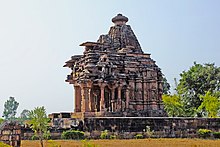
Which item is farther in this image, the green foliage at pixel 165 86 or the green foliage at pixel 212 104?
the green foliage at pixel 165 86

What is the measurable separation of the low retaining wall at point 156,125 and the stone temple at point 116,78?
3.82 m

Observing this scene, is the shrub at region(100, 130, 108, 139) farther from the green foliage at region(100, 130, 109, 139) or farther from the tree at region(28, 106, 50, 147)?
the tree at region(28, 106, 50, 147)

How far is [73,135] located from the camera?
803 inches

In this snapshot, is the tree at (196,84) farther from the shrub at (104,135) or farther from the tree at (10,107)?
the tree at (10,107)

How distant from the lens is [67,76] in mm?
31969

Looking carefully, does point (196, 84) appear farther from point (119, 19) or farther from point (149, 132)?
point (149, 132)

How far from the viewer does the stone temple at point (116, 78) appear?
2720cm

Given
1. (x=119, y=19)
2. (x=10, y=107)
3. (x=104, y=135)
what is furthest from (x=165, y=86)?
(x=10, y=107)

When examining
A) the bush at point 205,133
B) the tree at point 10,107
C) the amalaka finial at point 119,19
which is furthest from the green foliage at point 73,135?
the tree at point 10,107

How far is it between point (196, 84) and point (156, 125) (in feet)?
67.2

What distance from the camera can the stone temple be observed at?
27200 mm

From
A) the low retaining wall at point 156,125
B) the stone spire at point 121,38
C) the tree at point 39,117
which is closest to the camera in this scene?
the tree at point 39,117

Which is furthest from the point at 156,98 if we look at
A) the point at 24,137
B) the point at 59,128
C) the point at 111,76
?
the point at 24,137

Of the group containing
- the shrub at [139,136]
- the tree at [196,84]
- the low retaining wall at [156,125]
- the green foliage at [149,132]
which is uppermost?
the tree at [196,84]
